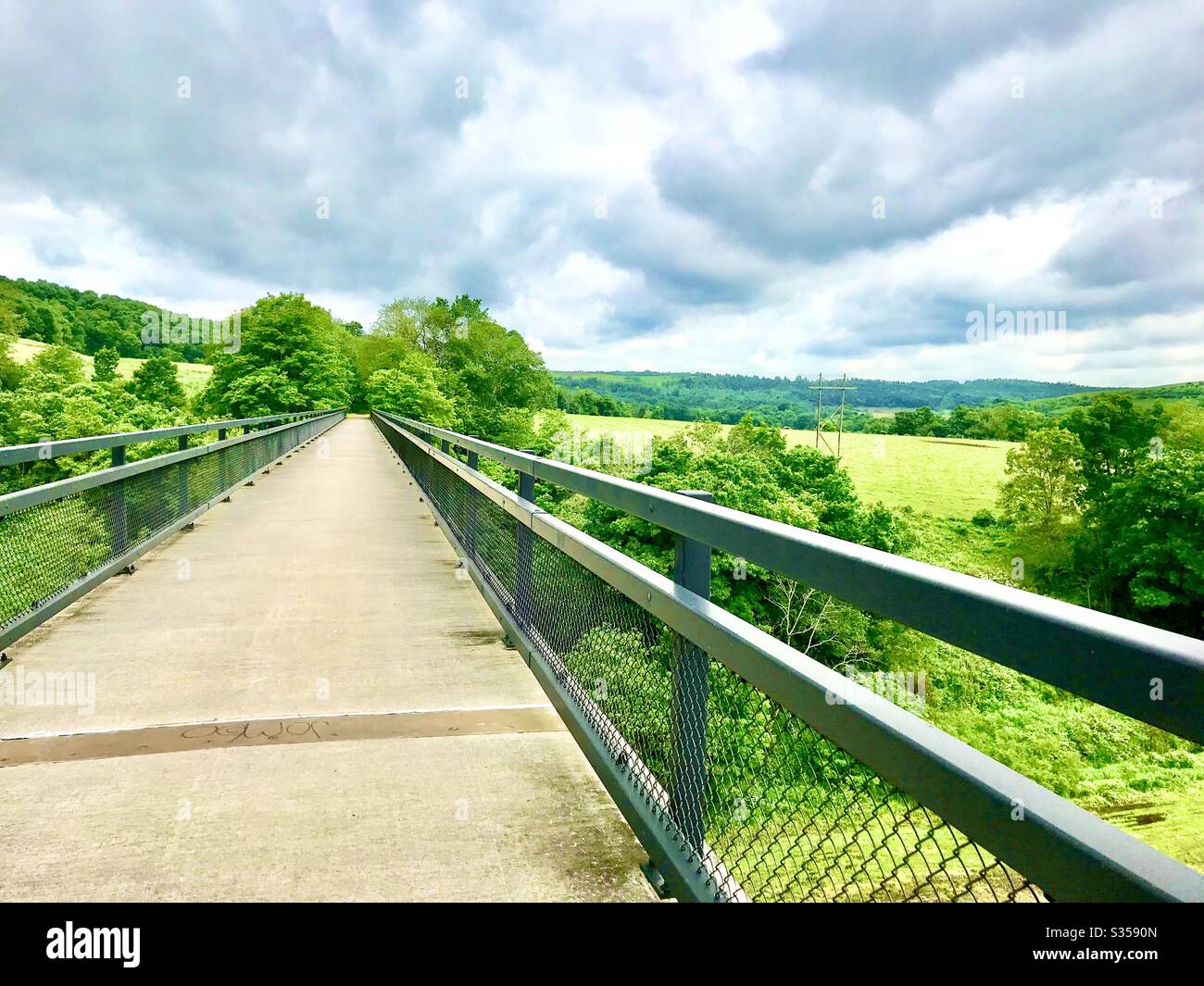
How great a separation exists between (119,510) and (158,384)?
111m

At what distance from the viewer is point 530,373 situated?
352ft

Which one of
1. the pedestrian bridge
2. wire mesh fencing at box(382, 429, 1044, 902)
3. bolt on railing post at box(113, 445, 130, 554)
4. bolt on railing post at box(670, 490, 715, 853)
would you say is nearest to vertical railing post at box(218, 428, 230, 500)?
bolt on railing post at box(113, 445, 130, 554)

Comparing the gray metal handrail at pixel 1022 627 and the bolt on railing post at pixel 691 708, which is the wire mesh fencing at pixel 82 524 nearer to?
the bolt on railing post at pixel 691 708

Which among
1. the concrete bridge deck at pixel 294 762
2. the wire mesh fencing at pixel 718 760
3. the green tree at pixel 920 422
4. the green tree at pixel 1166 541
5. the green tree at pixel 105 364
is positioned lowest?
the green tree at pixel 1166 541

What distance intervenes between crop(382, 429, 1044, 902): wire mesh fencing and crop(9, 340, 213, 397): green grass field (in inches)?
4235

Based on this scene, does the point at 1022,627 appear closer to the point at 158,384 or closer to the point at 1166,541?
the point at 1166,541

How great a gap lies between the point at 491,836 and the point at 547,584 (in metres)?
1.87

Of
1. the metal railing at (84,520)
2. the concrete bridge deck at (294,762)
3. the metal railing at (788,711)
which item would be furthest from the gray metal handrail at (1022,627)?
the metal railing at (84,520)

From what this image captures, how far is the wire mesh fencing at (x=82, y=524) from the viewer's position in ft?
17.1

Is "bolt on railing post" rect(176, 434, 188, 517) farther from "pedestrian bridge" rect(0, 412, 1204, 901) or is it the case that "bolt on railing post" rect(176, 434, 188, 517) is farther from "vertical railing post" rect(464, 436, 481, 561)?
"vertical railing post" rect(464, 436, 481, 561)

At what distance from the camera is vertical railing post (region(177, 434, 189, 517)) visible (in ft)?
31.3

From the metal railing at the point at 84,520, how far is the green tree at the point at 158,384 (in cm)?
10252

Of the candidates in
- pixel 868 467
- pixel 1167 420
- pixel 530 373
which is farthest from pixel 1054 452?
pixel 530 373
